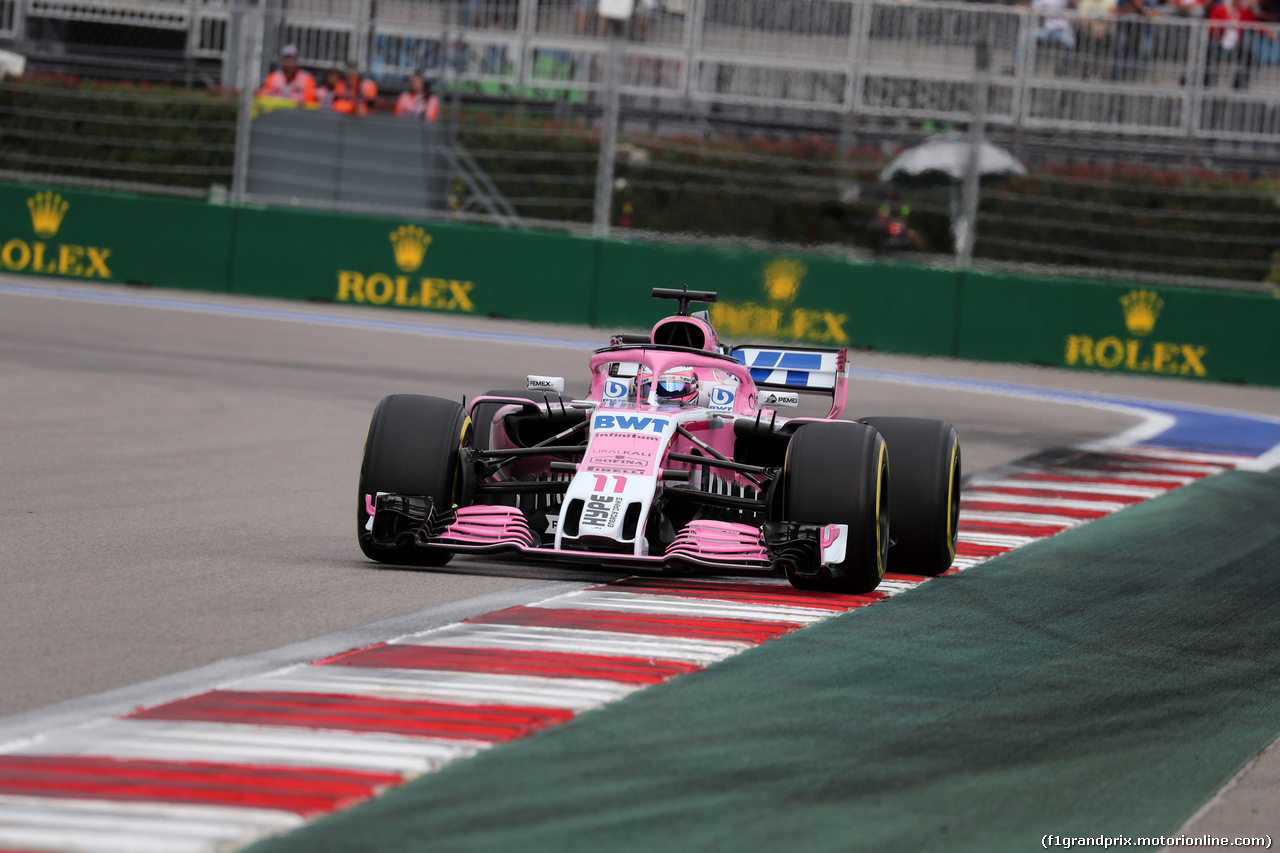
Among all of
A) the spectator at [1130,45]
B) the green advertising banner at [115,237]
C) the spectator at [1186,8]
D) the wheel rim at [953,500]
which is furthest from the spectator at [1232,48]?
the wheel rim at [953,500]

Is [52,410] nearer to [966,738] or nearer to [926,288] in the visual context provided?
[966,738]

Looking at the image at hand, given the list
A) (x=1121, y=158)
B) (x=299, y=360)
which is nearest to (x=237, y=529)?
(x=299, y=360)

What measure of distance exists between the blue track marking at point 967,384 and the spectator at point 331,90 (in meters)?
3.03

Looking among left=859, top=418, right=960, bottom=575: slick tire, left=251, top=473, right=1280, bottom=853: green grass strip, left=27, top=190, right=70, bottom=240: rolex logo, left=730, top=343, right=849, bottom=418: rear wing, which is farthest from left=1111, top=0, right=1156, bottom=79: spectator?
left=251, top=473, right=1280, bottom=853: green grass strip

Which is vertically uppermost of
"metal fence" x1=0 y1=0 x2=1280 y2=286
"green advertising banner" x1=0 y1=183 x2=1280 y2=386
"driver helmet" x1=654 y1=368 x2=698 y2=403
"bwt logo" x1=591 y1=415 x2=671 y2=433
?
"metal fence" x1=0 y1=0 x2=1280 y2=286

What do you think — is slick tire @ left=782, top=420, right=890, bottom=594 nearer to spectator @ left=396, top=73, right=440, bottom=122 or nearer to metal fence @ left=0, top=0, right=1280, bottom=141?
metal fence @ left=0, top=0, right=1280, bottom=141

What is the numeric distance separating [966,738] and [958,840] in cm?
91

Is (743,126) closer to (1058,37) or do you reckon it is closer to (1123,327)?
(1058,37)

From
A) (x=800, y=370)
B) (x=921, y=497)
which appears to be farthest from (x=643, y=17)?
(x=921, y=497)

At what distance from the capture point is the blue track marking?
50.4ft

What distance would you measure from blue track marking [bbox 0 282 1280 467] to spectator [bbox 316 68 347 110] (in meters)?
3.03

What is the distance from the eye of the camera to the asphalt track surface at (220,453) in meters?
6.18

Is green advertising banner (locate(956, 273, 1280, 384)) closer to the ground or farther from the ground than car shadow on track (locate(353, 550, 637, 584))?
farther from the ground

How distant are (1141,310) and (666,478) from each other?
14.5 meters
